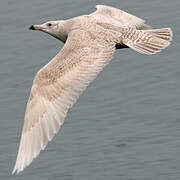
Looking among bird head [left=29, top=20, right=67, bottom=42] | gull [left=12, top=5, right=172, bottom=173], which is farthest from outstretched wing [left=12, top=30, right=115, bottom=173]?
bird head [left=29, top=20, right=67, bottom=42]

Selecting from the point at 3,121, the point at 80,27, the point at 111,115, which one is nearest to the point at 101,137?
the point at 111,115

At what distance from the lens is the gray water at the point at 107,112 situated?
52.1ft

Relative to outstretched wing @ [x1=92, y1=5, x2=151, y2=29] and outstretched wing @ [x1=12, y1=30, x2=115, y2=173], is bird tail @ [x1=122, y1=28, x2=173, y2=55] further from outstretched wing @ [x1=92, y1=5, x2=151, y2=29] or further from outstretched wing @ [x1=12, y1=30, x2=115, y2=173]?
outstretched wing @ [x1=92, y1=5, x2=151, y2=29]

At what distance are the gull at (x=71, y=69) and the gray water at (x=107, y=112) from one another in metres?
2.46

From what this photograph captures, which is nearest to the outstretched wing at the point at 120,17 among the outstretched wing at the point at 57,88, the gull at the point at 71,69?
the gull at the point at 71,69

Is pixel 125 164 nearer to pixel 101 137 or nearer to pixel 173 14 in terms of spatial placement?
pixel 101 137

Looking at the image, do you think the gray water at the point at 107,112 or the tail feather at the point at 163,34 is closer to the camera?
the tail feather at the point at 163,34

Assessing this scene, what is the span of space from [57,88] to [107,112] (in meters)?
3.90

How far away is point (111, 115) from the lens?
16859 millimetres

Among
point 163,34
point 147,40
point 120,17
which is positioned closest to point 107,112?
point 120,17

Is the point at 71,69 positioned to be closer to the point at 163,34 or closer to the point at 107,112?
the point at 163,34

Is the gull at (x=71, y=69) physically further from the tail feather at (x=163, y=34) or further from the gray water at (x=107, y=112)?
the gray water at (x=107, y=112)

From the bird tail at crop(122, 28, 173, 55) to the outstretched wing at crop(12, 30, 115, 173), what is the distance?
1.06 ft

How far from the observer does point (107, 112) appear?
16.9 meters
